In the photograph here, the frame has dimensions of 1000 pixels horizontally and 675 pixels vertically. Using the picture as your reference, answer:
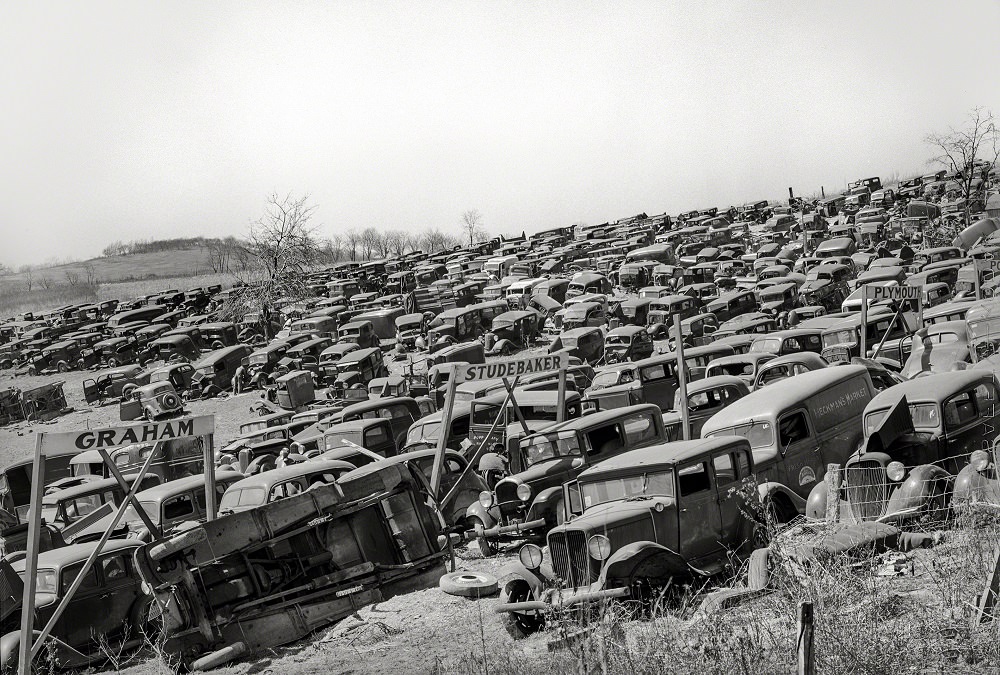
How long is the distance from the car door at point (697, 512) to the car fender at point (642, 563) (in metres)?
0.53

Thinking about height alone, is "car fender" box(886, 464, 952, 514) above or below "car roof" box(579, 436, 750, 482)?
below

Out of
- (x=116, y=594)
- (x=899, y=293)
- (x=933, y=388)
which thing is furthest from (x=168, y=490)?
(x=899, y=293)

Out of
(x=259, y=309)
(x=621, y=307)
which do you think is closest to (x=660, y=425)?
(x=621, y=307)

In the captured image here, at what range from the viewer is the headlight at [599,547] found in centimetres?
800

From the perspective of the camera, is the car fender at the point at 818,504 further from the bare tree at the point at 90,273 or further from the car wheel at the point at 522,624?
the bare tree at the point at 90,273

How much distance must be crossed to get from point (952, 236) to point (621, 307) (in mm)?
17197

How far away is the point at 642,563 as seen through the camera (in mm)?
7766

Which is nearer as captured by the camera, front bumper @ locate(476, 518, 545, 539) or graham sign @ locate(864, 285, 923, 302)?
front bumper @ locate(476, 518, 545, 539)

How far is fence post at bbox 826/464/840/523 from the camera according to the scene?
8.93 m

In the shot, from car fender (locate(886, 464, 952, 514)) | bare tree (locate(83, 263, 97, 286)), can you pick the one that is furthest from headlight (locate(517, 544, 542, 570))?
bare tree (locate(83, 263, 97, 286))

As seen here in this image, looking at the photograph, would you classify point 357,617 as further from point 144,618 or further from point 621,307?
point 621,307

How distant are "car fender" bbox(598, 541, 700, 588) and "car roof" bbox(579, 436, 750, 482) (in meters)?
1.04

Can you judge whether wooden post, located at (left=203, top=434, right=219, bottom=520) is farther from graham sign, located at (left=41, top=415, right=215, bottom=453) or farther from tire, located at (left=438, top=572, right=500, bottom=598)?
tire, located at (left=438, top=572, right=500, bottom=598)

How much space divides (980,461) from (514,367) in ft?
24.0
